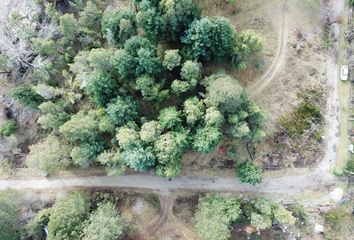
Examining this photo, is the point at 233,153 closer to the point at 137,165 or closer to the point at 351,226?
the point at 137,165

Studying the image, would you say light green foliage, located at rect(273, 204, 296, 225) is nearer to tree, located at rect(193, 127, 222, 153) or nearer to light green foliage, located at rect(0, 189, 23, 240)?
tree, located at rect(193, 127, 222, 153)

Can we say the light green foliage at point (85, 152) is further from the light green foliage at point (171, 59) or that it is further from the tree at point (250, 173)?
the tree at point (250, 173)

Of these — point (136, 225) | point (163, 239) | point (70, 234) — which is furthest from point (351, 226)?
point (70, 234)

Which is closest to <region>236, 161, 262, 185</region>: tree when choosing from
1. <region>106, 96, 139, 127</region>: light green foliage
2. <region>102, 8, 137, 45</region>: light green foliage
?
<region>106, 96, 139, 127</region>: light green foliage

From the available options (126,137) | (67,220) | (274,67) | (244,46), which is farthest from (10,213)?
(274,67)

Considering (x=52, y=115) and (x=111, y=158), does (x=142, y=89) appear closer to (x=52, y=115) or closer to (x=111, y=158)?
(x=111, y=158)
